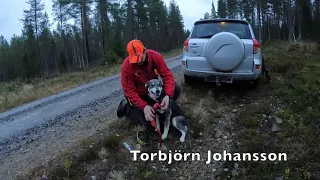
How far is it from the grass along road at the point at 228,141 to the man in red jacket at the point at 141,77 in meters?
0.48

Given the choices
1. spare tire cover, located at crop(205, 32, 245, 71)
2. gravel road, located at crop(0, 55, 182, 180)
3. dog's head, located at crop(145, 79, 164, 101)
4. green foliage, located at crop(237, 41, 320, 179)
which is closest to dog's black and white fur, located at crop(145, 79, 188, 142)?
dog's head, located at crop(145, 79, 164, 101)

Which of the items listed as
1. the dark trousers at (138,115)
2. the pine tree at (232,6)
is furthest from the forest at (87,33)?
the dark trousers at (138,115)

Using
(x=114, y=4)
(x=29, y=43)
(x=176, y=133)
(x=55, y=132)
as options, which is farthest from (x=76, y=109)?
(x=29, y=43)

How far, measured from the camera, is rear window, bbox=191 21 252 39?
6348mm

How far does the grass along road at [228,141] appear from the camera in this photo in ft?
12.1

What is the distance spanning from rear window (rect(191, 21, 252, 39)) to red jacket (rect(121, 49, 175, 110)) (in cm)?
211

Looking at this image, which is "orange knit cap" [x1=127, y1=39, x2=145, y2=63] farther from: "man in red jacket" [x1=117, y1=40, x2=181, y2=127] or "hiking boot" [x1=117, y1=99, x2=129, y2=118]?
"hiking boot" [x1=117, y1=99, x2=129, y2=118]

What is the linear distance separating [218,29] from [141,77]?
274cm

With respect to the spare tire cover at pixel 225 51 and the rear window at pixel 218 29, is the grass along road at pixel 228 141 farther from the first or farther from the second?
the rear window at pixel 218 29

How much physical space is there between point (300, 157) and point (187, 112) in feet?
6.81

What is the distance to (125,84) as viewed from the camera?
14.7 ft

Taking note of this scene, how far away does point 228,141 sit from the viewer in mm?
4406

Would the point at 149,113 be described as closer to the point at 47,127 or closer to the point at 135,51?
the point at 135,51

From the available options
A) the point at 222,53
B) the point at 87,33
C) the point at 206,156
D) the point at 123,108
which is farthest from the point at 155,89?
the point at 87,33
